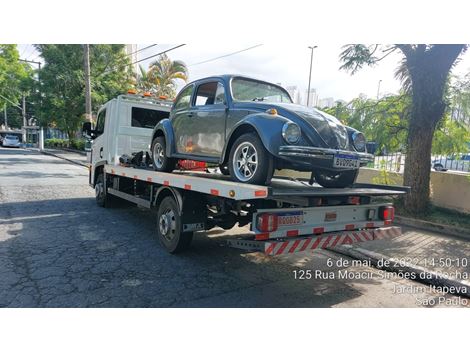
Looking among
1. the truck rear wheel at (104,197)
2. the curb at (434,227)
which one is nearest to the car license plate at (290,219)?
the curb at (434,227)

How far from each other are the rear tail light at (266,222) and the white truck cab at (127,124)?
5.33 m

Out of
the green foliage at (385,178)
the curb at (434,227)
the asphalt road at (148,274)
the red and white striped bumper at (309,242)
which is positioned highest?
the green foliage at (385,178)

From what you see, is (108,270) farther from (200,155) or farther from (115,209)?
(115,209)

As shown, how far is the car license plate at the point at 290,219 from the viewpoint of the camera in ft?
12.8

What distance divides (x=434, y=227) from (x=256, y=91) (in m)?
4.78

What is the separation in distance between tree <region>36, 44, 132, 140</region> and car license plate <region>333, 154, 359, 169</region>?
2489 cm

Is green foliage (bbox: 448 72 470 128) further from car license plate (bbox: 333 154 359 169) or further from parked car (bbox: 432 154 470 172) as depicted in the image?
car license plate (bbox: 333 154 359 169)

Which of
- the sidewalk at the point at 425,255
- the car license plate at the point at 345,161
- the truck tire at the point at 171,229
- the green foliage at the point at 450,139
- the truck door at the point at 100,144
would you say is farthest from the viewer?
the green foliage at the point at 450,139

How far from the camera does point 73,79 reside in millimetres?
27031

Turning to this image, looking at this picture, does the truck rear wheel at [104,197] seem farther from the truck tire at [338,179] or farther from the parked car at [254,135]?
the truck tire at [338,179]

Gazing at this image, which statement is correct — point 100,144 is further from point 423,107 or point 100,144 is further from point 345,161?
point 423,107

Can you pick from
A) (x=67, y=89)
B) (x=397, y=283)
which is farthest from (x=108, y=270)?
(x=67, y=89)

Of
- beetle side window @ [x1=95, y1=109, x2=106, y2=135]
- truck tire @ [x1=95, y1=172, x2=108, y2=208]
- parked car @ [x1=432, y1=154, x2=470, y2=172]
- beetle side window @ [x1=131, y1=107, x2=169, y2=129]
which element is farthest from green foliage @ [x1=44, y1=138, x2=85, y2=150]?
parked car @ [x1=432, y1=154, x2=470, y2=172]

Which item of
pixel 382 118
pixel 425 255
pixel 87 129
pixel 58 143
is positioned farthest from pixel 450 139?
pixel 58 143
